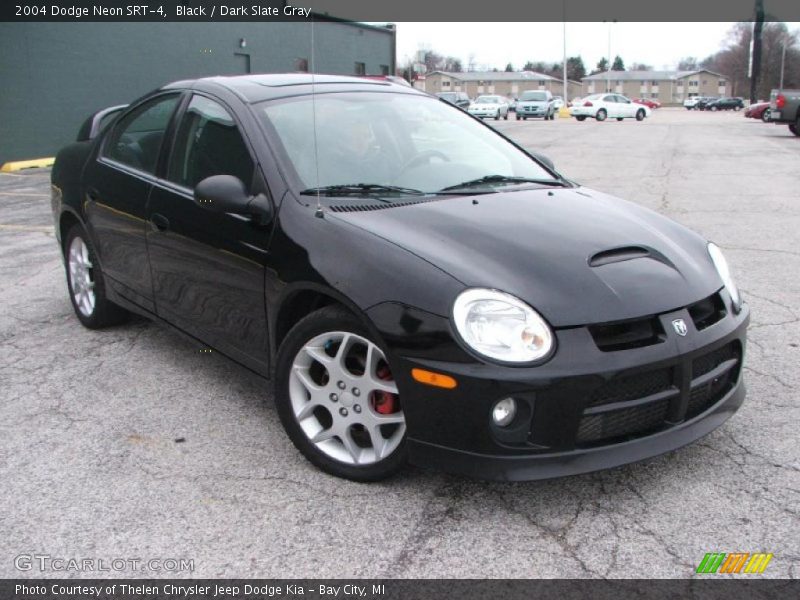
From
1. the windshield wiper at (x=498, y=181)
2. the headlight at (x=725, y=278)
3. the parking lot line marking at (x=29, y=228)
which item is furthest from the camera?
the parking lot line marking at (x=29, y=228)

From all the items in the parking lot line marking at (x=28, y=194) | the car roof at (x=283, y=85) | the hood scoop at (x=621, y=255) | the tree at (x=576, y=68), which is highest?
the tree at (x=576, y=68)

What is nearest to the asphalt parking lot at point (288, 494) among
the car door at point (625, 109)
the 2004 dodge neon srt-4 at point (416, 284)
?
the 2004 dodge neon srt-4 at point (416, 284)

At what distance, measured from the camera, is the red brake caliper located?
2.88m

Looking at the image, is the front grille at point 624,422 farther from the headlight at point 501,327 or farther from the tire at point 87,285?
the tire at point 87,285

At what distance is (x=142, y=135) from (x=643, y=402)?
312cm

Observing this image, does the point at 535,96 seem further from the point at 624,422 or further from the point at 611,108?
the point at 624,422

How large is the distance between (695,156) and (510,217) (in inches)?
611

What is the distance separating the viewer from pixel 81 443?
3.39 meters

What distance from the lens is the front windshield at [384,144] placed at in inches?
136

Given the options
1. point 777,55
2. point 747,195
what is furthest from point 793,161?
point 777,55

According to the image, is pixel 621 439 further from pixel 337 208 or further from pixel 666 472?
pixel 337 208

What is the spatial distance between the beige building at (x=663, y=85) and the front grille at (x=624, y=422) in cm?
14066

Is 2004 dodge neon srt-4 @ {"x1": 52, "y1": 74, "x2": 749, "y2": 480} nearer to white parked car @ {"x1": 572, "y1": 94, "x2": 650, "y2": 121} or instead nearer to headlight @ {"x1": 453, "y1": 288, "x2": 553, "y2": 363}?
headlight @ {"x1": 453, "y1": 288, "x2": 553, "y2": 363}

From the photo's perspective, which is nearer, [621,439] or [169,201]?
[621,439]
